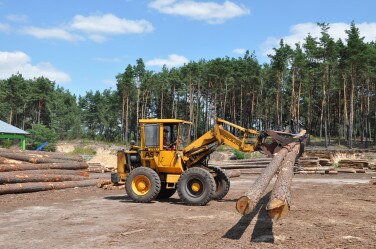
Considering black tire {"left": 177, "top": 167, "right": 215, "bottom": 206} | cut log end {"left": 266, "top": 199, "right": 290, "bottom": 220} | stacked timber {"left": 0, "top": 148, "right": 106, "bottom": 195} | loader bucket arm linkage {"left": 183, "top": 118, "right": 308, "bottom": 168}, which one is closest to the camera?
cut log end {"left": 266, "top": 199, "right": 290, "bottom": 220}

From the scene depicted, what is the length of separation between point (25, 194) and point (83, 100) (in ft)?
329

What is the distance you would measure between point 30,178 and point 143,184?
622 cm

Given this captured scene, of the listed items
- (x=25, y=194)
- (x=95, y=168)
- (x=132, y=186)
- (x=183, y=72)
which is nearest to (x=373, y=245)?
(x=132, y=186)

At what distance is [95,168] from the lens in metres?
28.1

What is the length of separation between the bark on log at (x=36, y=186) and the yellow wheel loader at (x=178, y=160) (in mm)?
4419

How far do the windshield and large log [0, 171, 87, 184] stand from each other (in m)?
7.44

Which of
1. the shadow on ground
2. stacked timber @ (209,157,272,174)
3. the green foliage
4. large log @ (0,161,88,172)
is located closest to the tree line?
the green foliage

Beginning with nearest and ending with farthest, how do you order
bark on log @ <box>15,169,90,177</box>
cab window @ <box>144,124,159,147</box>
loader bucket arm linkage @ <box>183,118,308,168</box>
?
loader bucket arm linkage @ <box>183,118,308,168</box>, cab window @ <box>144,124,159,147</box>, bark on log @ <box>15,169,90,177</box>

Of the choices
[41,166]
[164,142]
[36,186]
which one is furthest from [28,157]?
[164,142]

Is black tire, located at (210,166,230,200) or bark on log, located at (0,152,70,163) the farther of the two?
bark on log, located at (0,152,70,163)

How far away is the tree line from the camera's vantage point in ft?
190

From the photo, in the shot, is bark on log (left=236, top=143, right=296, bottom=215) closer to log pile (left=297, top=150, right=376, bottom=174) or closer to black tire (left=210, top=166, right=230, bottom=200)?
black tire (left=210, top=166, right=230, bottom=200)

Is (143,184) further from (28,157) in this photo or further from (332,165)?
(332,165)

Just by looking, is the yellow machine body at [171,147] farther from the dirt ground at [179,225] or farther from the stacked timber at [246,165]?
the stacked timber at [246,165]
